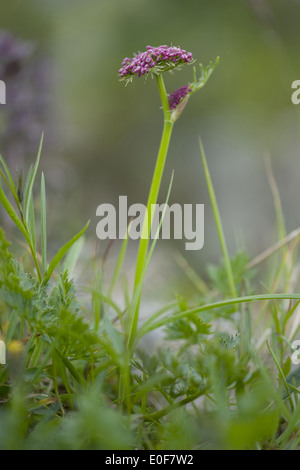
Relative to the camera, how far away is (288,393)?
45 centimetres

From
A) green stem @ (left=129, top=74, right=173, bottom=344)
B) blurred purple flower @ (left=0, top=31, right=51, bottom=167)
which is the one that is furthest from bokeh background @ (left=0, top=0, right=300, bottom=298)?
green stem @ (left=129, top=74, right=173, bottom=344)

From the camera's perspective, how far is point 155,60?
443mm

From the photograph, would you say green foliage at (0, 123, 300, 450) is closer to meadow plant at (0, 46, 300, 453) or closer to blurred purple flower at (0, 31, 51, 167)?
meadow plant at (0, 46, 300, 453)

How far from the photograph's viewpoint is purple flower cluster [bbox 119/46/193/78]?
17.2 inches

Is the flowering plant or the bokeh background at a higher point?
the bokeh background

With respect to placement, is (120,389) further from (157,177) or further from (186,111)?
(186,111)

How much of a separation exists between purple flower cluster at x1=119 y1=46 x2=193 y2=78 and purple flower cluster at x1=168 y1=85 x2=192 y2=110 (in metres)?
0.03

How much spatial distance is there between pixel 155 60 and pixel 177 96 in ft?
0.14

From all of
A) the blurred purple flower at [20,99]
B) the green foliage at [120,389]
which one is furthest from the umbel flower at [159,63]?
the blurred purple flower at [20,99]

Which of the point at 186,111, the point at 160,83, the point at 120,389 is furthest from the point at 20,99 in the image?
the point at 186,111

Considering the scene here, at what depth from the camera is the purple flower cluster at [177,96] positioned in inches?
18.1
